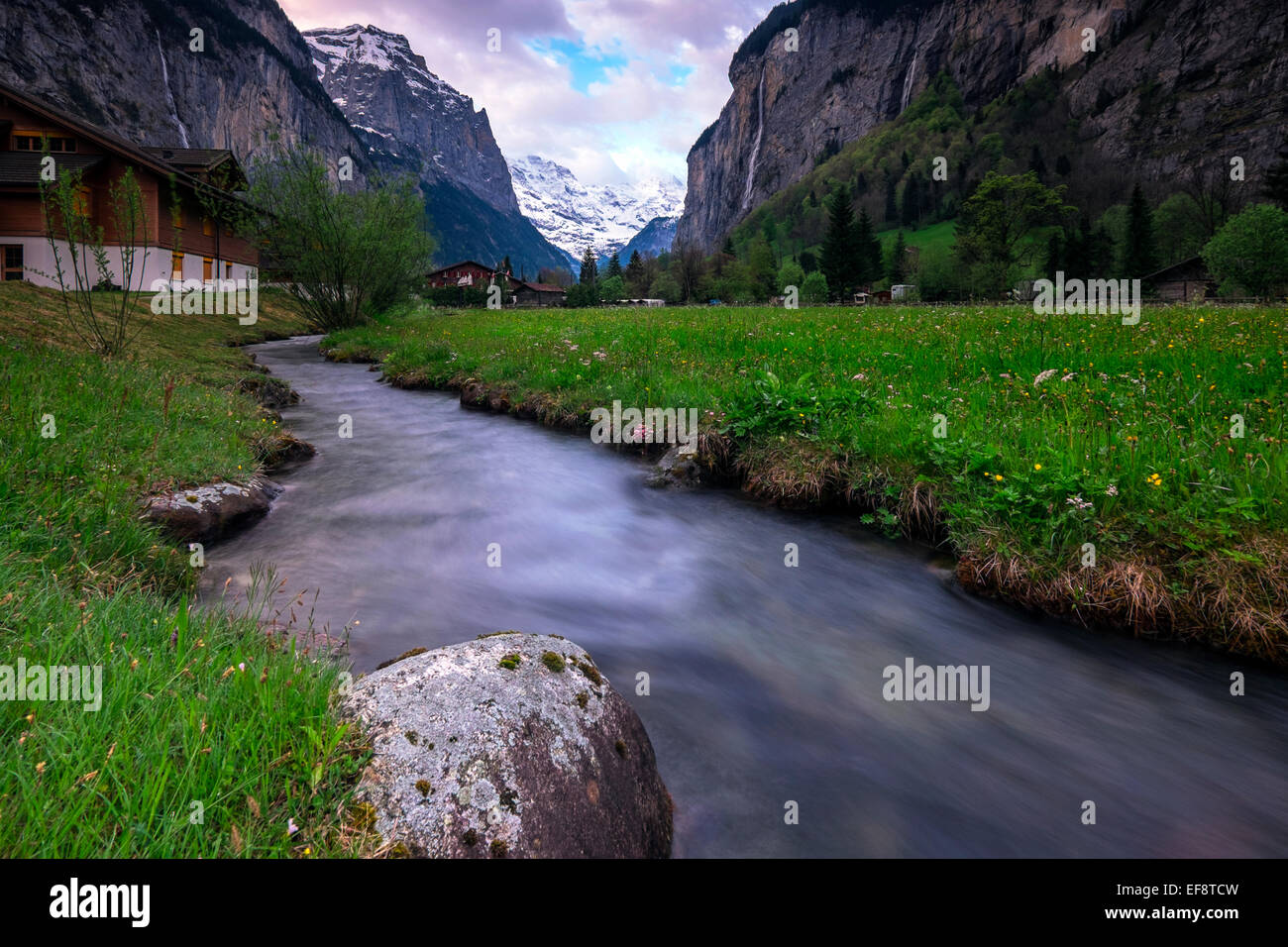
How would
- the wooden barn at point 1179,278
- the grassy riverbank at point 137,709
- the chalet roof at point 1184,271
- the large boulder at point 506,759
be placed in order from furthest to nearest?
the chalet roof at point 1184,271, the wooden barn at point 1179,278, the large boulder at point 506,759, the grassy riverbank at point 137,709

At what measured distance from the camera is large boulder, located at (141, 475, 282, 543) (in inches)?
240

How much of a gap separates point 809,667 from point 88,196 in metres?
46.4

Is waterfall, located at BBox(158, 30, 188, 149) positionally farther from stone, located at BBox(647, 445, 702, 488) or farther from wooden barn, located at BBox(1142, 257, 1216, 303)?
wooden barn, located at BBox(1142, 257, 1216, 303)

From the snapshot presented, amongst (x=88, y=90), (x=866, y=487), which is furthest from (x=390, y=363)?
(x=88, y=90)

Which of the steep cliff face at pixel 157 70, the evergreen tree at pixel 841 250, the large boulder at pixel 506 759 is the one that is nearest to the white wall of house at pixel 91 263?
the large boulder at pixel 506 759

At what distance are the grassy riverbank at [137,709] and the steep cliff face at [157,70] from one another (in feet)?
291

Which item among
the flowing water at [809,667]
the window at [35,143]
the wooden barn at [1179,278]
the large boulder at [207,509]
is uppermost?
the wooden barn at [1179,278]

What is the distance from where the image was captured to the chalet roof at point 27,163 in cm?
3152

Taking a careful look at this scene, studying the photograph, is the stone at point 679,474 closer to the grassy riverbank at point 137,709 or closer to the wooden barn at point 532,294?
the grassy riverbank at point 137,709

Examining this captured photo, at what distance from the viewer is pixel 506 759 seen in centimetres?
240

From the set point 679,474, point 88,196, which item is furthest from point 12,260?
point 679,474

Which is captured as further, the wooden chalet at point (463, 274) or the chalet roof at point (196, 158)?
the wooden chalet at point (463, 274)

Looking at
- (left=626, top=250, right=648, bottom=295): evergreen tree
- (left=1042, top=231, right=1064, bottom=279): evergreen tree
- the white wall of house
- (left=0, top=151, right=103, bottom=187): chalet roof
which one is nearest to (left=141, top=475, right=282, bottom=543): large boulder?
the white wall of house

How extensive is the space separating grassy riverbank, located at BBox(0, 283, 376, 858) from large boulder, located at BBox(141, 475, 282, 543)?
0.39 m
